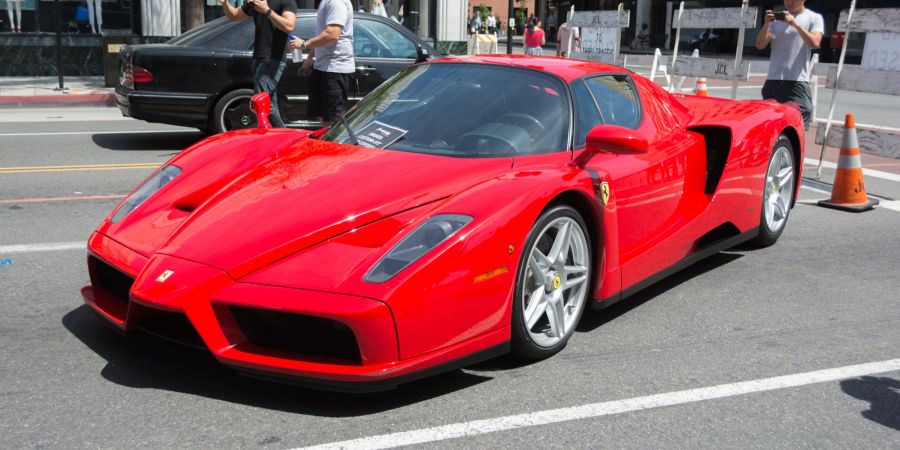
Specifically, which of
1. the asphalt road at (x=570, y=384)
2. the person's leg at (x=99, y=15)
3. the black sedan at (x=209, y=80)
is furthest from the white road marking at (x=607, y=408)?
the person's leg at (x=99, y=15)

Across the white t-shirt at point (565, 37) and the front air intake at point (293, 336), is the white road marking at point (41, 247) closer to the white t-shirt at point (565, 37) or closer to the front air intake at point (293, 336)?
the front air intake at point (293, 336)

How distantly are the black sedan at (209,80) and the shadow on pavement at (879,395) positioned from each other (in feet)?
23.9

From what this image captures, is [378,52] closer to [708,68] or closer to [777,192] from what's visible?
[708,68]

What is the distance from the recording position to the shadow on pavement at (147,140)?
10.4m

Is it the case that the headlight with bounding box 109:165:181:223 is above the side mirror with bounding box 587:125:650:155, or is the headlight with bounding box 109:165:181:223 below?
below

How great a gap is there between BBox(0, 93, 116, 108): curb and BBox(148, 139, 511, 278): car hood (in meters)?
12.5

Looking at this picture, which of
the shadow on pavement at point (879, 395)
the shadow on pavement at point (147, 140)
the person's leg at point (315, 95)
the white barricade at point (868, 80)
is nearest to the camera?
the shadow on pavement at point (879, 395)

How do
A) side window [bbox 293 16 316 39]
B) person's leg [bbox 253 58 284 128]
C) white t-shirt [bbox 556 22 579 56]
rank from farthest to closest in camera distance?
1. white t-shirt [bbox 556 22 579 56]
2. side window [bbox 293 16 316 39]
3. person's leg [bbox 253 58 284 128]

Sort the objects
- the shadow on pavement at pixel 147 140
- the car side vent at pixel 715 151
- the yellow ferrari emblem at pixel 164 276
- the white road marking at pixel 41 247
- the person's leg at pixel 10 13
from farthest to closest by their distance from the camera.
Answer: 1. the person's leg at pixel 10 13
2. the shadow on pavement at pixel 147 140
3. the white road marking at pixel 41 247
4. the car side vent at pixel 715 151
5. the yellow ferrari emblem at pixel 164 276

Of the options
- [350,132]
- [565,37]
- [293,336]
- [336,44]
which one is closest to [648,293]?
[350,132]

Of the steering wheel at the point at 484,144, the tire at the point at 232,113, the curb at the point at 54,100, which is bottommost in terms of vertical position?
the curb at the point at 54,100

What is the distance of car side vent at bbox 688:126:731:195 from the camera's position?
5215 millimetres

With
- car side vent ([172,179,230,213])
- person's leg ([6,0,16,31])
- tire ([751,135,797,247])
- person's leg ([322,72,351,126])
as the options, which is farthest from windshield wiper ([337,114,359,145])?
person's leg ([6,0,16,31])

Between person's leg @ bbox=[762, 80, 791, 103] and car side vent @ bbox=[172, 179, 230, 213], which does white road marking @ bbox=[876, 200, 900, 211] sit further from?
car side vent @ bbox=[172, 179, 230, 213]
